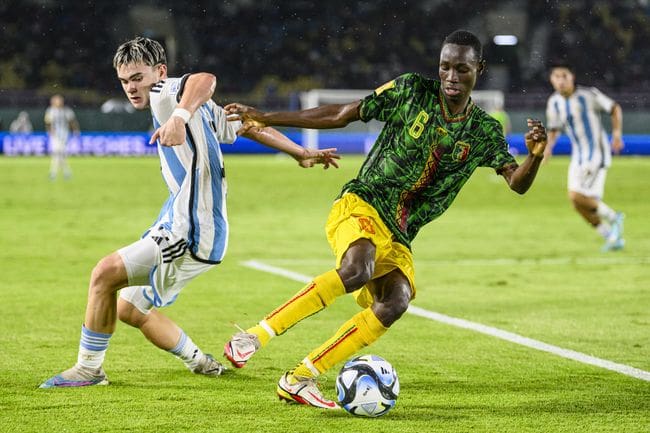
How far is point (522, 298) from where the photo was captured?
30.1 ft

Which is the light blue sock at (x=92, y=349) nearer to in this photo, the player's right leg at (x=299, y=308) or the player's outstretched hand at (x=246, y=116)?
the player's right leg at (x=299, y=308)

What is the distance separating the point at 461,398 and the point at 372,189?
1.11m

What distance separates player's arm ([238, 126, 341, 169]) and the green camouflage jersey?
0.98 ft

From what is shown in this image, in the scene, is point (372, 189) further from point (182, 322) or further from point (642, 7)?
point (642, 7)

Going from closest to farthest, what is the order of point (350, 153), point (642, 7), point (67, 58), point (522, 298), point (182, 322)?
point (182, 322), point (522, 298), point (350, 153), point (67, 58), point (642, 7)

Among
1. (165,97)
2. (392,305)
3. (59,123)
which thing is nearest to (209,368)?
(392,305)

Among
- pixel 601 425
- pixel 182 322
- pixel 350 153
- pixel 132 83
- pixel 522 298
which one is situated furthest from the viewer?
pixel 350 153

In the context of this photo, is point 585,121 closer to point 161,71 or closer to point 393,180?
point 393,180

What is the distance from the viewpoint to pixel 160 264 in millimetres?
5379

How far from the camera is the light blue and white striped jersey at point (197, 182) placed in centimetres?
537

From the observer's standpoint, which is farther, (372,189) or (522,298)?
(522,298)

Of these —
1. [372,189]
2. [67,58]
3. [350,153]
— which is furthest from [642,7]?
[372,189]

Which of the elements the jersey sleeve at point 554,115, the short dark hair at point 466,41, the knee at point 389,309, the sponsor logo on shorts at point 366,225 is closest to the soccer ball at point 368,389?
the knee at point 389,309

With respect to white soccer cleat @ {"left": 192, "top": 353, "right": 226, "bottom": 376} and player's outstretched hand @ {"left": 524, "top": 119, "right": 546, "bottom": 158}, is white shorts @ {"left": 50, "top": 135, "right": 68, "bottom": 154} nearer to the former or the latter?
white soccer cleat @ {"left": 192, "top": 353, "right": 226, "bottom": 376}
